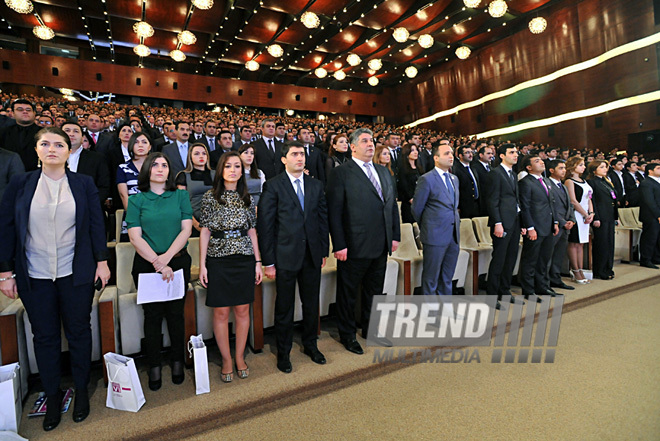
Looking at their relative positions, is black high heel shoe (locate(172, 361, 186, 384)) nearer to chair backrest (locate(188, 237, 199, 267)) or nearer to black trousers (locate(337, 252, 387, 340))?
chair backrest (locate(188, 237, 199, 267))

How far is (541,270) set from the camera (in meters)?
3.50

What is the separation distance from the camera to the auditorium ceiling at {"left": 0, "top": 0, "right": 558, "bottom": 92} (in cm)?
1170

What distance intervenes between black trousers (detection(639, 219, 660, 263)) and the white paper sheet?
553cm

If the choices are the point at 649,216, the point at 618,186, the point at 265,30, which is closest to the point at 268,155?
the point at 649,216

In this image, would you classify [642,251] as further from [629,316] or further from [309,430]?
[309,430]

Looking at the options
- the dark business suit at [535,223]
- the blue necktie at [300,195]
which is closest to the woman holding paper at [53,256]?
the blue necktie at [300,195]

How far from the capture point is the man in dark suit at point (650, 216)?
4.51m

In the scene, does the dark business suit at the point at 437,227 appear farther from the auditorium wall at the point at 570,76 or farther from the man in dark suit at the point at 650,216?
the auditorium wall at the point at 570,76

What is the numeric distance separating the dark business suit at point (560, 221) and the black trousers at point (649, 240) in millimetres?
1680

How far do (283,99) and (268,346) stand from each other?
18175mm

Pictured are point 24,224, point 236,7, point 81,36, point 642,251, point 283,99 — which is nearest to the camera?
point 24,224

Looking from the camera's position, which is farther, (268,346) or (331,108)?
(331,108)

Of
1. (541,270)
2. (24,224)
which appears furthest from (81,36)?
(541,270)

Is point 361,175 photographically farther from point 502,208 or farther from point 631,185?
point 631,185
